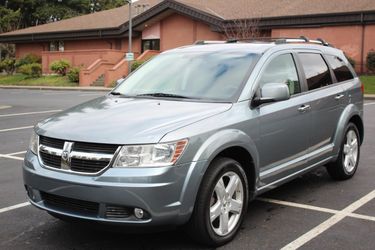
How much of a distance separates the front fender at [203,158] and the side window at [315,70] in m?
1.77

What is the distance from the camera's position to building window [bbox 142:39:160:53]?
132 ft

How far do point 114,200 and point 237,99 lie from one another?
1601mm

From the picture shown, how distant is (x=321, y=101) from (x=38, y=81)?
114 ft

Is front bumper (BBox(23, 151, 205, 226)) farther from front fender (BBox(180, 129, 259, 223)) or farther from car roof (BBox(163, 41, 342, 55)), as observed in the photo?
car roof (BBox(163, 41, 342, 55))

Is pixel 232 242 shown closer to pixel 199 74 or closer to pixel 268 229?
pixel 268 229

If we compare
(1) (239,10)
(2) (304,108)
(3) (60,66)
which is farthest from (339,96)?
(3) (60,66)

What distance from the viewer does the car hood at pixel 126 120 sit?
413cm

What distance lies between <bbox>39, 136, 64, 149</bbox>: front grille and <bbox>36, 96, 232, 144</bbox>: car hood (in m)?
0.04

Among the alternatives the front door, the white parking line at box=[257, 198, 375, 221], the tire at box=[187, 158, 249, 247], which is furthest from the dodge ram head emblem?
the white parking line at box=[257, 198, 375, 221]

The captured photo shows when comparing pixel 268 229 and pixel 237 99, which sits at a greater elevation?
pixel 237 99

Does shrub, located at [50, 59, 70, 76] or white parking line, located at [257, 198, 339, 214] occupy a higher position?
shrub, located at [50, 59, 70, 76]

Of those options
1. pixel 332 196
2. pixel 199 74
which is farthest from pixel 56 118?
pixel 332 196

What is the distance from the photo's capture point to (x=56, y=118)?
15.6 feet

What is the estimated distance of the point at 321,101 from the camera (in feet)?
20.0
